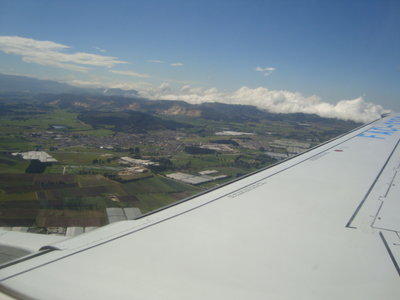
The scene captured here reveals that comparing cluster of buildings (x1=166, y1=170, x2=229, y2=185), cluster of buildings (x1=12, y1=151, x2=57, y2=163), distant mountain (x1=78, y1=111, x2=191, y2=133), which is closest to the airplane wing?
cluster of buildings (x1=166, y1=170, x2=229, y2=185)

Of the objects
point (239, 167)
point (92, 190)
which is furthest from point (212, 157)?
point (92, 190)

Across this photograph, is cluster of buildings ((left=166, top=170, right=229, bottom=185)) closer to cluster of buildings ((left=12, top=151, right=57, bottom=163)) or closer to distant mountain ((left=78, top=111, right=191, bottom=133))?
cluster of buildings ((left=12, top=151, right=57, bottom=163))

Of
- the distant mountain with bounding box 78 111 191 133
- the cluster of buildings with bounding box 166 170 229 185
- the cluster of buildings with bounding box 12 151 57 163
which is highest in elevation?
the distant mountain with bounding box 78 111 191 133

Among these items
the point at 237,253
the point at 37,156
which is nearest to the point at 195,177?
the point at 37,156

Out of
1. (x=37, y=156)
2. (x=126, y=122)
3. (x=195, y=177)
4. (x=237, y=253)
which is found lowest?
(x=37, y=156)

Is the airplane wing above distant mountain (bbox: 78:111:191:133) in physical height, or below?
above

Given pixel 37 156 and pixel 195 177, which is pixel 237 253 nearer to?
pixel 195 177

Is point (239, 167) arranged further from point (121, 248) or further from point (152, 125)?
point (152, 125)

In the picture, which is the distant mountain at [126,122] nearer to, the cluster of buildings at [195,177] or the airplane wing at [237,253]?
the cluster of buildings at [195,177]
